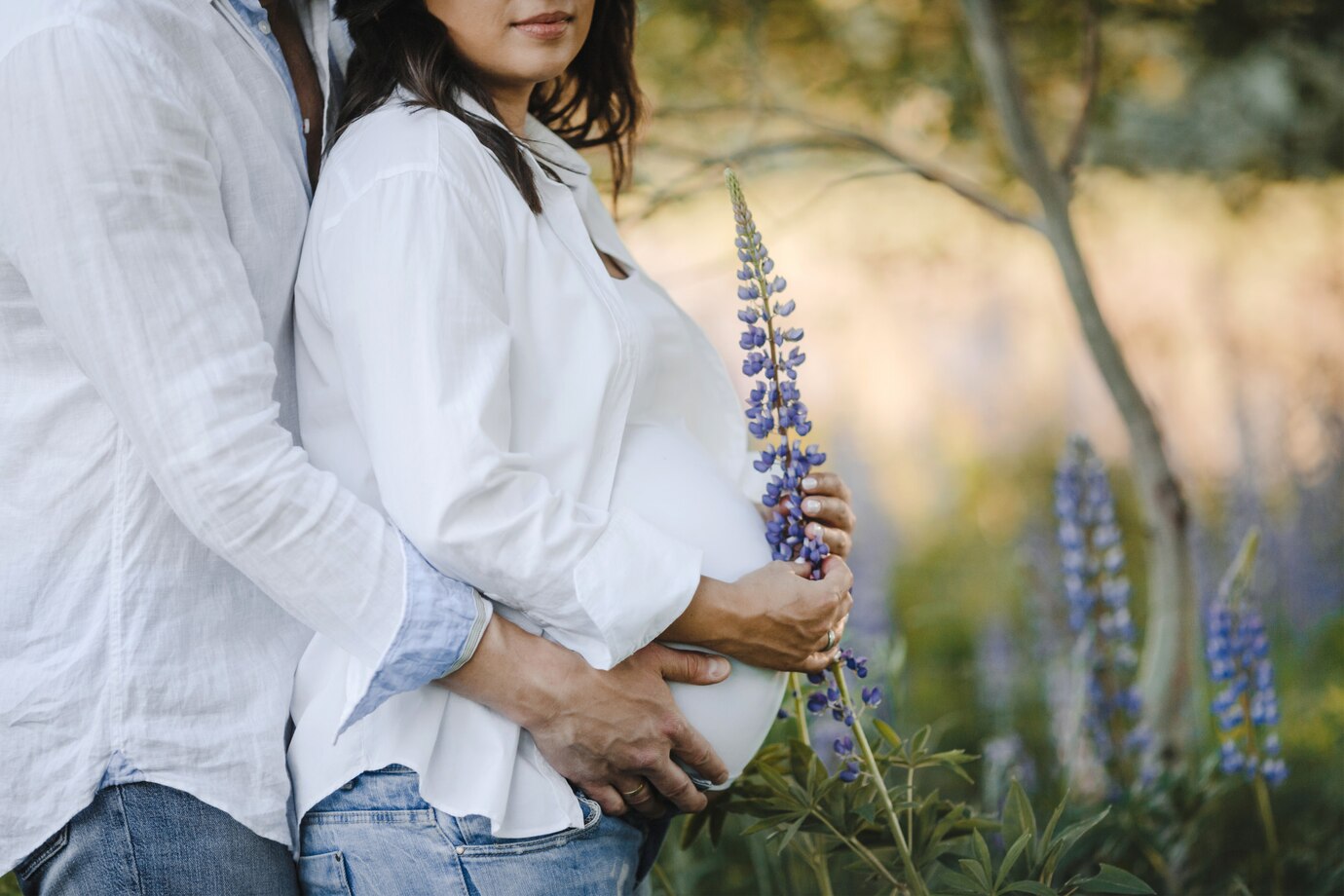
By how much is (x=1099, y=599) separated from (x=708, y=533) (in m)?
1.74

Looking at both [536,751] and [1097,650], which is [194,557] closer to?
[536,751]

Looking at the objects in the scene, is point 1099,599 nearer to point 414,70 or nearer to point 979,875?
point 979,875

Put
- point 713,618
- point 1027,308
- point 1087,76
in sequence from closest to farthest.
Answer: point 713,618
point 1087,76
point 1027,308

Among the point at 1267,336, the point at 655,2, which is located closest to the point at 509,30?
the point at 655,2

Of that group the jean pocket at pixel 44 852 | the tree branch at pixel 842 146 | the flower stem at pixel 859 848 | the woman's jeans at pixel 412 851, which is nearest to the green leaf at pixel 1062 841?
the flower stem at pixel 859 848

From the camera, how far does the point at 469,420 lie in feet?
4.33

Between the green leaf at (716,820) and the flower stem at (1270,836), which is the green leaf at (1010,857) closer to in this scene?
the green leaf at (716,820)

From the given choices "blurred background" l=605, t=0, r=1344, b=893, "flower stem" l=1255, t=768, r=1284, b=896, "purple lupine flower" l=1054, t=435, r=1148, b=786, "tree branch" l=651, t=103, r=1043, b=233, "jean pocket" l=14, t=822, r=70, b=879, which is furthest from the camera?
"blurred background" l=605, t=0, r=1344, b=893

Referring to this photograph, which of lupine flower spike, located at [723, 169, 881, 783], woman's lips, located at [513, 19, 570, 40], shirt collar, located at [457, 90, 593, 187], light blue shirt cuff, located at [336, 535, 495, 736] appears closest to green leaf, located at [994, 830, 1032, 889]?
lupine flower spike, located at [723, 169, 881, 783]

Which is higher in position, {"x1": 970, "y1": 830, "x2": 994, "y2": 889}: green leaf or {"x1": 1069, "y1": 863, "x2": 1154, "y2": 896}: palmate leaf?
{"x1": 1069, "y1": 863, "x2": 1154, "y2": 896}: palmate leaf

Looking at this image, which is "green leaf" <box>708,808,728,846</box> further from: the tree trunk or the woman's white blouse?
the tree trunk

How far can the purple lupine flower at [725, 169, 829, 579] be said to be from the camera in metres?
1.63

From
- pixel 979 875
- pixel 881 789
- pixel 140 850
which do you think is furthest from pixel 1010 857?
pixel 140 850

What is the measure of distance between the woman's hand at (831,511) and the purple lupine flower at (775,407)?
0.05 m
